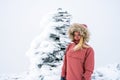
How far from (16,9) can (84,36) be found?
11896 mm

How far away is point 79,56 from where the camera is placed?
293cm

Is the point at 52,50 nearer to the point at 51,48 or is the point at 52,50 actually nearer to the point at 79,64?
the point at 51,48

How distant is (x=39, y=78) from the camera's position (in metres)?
5.51

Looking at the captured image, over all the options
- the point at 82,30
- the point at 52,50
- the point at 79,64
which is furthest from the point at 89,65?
the point at 52,50

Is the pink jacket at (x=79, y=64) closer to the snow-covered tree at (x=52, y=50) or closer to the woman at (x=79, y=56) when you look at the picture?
the woman at (x=79, y=56)

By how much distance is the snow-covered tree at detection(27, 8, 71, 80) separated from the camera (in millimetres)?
5484

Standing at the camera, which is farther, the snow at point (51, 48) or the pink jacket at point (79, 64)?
the snow at point (51, 48)

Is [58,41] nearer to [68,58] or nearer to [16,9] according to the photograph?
[68,58]

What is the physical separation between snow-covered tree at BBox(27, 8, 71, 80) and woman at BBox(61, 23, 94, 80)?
2415 millimetres

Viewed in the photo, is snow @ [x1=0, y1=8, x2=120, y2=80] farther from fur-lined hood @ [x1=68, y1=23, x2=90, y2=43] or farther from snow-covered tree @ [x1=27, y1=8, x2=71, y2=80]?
fur-lined hood @ [x1=68, y1=23, x2=90, y2=43]

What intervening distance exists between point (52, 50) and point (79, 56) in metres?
2.57

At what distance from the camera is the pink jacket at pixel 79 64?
2.88 metres

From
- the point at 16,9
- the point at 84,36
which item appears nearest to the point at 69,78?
the point at 84,36

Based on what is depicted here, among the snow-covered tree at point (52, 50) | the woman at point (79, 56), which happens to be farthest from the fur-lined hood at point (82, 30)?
the snow-covered tree at point (52, 50)
